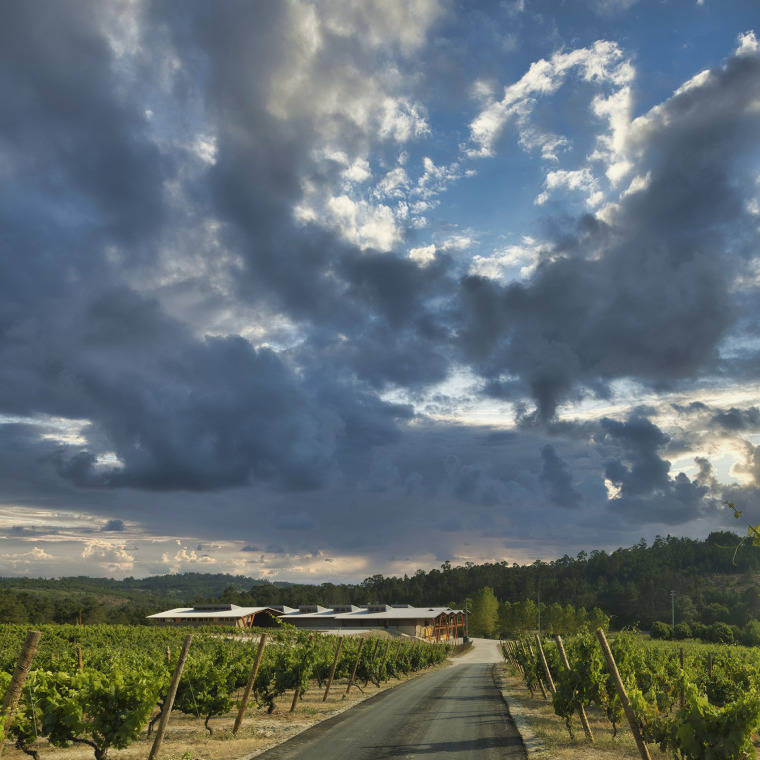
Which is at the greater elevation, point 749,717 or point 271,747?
point 749,717

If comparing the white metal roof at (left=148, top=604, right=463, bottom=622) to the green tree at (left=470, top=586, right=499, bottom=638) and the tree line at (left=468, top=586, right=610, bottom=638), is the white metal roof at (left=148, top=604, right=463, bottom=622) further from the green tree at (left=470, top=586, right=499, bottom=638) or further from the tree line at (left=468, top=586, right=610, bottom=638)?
the green tree at (left=470, top=586, right=499, bottom=638)

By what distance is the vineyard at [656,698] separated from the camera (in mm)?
10484

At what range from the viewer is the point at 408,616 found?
273 ft

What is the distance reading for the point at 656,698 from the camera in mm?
18938

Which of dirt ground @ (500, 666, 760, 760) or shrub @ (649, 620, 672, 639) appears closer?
dirt ground @ (500, 666, 760, 760)

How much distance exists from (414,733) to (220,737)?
5.76 meters

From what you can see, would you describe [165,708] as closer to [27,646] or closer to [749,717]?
[27,646]

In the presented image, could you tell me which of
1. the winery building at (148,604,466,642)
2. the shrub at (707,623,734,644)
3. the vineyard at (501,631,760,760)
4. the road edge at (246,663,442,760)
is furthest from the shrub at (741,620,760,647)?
the road edge at (246,663,442,760)

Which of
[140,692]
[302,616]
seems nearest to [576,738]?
[140,692]

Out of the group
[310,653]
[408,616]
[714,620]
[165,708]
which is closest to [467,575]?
[714,620]

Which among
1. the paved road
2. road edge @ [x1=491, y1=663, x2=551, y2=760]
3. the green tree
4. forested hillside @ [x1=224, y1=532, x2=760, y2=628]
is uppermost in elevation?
forested hillside @ [x1=224, y1=532, x2=760, y2=628]

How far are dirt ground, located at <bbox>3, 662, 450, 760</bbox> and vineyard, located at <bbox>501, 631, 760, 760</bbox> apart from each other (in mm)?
8987

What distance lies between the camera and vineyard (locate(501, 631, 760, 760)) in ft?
34.4

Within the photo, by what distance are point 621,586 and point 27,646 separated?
159 meters
